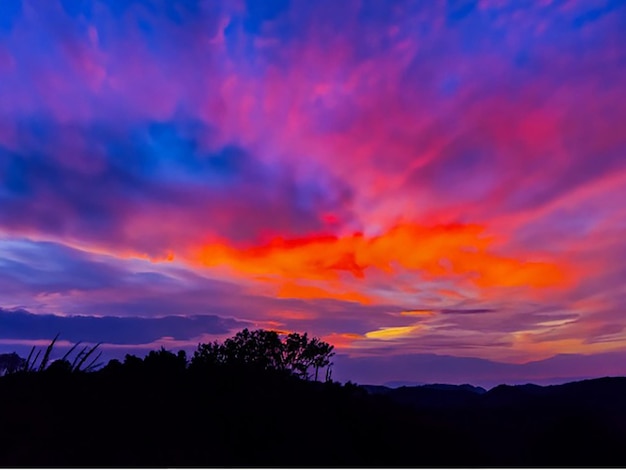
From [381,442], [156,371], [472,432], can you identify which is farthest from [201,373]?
[472,432]

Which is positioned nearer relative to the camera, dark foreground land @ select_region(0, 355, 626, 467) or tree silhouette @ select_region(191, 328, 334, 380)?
dark foreground land @ select_region(0, 355, 626, 467)

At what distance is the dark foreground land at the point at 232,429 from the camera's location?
20172 mm

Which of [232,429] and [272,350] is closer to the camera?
[232,429]

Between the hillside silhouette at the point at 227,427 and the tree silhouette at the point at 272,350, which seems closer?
the hillside silhouette at the point at 227,427

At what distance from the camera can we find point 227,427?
2288 cm

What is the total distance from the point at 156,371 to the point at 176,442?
9.77 m

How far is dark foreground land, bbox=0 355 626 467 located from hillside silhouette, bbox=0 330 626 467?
0.06 metres

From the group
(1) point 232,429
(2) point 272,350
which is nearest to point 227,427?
(1) point 232,429

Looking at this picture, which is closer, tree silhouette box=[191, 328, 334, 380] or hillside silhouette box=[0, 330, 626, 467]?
hillside silhouette box=[0, 330, 626, 467]

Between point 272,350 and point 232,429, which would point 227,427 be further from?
point 272,350

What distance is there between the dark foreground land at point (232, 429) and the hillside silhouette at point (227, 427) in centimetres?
6

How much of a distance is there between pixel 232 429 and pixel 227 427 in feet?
1.43

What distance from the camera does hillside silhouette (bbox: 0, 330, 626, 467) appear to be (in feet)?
66.3

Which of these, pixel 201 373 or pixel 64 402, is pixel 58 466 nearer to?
pixel 64 402
